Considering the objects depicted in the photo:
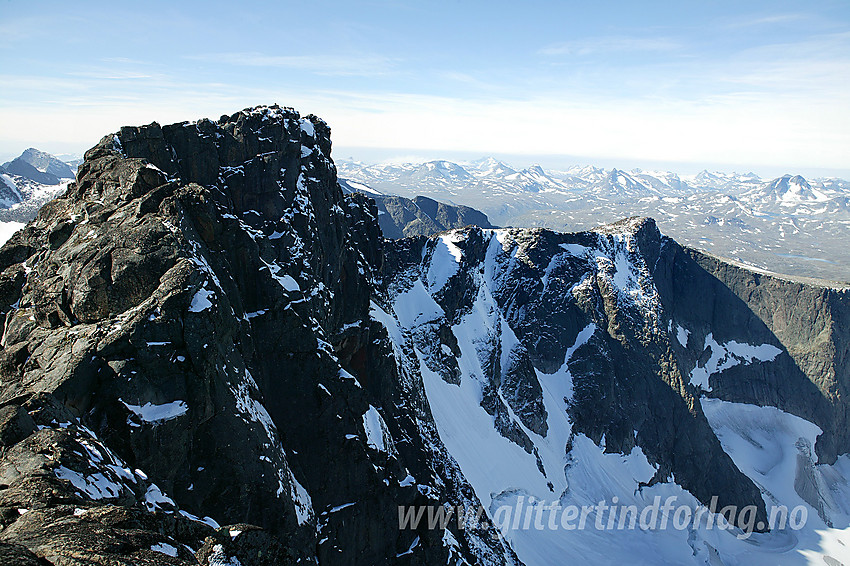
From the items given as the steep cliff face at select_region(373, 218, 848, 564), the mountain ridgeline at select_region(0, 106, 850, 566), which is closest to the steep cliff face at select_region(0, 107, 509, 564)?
the mountain ridgeline at select_region(0, 106, 850, 566)

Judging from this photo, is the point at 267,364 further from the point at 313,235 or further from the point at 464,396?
the point at 464,396

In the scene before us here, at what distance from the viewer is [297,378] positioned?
3556cm

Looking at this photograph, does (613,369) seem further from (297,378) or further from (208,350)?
(208,350)

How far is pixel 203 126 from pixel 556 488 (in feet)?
276

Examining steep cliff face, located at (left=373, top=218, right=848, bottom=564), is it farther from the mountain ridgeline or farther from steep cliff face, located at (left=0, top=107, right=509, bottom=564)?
steep cliff face, located at (left=0, top=107, right=509, bottom=564)

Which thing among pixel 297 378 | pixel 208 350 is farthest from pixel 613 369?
pixel 208 350

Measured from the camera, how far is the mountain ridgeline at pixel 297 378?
1820 cm

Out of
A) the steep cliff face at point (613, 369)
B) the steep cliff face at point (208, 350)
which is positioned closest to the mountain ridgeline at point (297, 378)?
the steep cliff face at point (208, 350)

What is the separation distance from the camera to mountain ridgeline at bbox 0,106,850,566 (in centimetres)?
1820

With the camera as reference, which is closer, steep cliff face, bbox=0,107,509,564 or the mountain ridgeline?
the mountain ridgeline

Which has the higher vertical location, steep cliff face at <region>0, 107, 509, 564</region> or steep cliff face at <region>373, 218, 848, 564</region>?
steep cliff face at <region>0, 107, 509, 564</region>

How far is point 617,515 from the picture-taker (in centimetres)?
9350

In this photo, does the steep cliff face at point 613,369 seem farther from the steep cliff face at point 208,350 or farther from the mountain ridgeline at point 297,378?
the steep cliff face at point 208,350

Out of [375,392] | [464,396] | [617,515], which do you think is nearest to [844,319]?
[617,515]
